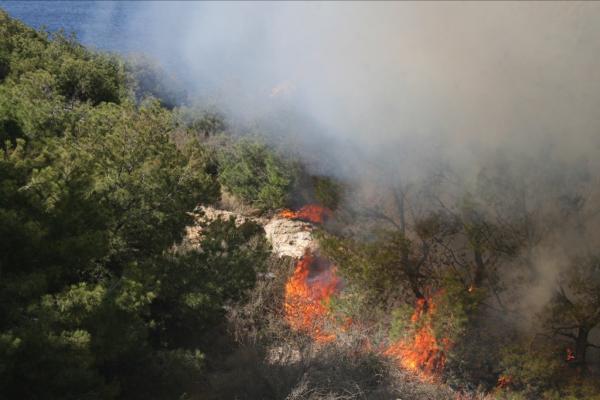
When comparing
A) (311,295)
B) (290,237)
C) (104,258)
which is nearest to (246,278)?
(104,258)

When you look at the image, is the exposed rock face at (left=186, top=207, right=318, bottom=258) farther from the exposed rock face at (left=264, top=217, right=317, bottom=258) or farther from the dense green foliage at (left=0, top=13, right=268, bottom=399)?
the dense green foliage at (left=0, top=13, right=268, bottom=399)

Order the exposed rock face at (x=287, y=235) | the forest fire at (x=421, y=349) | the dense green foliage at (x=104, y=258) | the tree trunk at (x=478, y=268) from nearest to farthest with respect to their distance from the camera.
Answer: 1. the dense green foliage at (x=104, y=258)
2. the forest fire at (x=421, y=349)
3. the tree trunk at (x=478, y=268)
4. the exposed rock face at (x=287, y=235)

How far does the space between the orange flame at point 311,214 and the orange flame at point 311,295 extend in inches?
54.2

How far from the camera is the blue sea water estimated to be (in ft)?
76.1

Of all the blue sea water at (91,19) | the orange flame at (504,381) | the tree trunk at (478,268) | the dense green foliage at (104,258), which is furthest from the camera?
the blue sea water at (91,19)

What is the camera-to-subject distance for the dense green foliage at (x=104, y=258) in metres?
4.23

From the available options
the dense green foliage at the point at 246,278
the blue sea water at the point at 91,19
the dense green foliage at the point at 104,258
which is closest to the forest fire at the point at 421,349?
the dense green foliage at the point at 246,278

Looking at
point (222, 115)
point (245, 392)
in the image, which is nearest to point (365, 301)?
point (245, 392)

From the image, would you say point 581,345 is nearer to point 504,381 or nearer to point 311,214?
point 504,381

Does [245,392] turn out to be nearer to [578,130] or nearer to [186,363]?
[186,363]

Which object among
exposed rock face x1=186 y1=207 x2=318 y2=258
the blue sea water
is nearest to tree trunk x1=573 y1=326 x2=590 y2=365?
exposed rock face x1=186 y1=207 x2=318 y2=258

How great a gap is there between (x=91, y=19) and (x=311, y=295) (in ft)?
63.5

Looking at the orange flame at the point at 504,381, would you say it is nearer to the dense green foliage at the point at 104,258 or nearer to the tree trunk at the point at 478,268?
the tree trunk at the point at 478,268

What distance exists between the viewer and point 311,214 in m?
13.4
